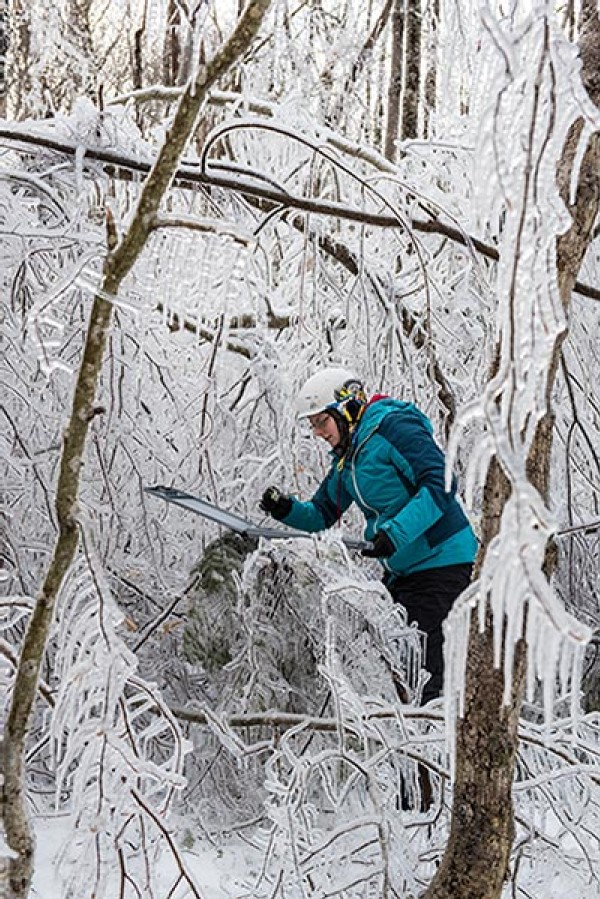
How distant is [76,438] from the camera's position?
1327mm

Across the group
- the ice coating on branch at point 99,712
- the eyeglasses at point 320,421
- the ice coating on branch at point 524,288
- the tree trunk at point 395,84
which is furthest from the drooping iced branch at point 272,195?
the tree trunk at point 395,84

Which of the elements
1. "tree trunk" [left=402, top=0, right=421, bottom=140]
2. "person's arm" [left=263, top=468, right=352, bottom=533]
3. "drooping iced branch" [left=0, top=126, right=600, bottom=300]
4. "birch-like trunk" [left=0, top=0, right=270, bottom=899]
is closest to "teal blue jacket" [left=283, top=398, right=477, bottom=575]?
"person's arm" [left=263, top=468, right=352, bottom=533]

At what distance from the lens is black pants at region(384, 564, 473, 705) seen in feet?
12.2

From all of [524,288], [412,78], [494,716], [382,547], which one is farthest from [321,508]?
[412,78]

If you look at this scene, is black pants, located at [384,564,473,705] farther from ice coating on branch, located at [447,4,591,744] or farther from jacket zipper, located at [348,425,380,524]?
ice coating on branch, located at [447,4,591,744]

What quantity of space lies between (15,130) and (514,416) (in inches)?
88.4

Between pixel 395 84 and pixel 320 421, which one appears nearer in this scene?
pixel 320 421

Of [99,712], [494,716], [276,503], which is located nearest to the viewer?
[99,712]

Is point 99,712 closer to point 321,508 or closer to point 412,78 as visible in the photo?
point 321,508

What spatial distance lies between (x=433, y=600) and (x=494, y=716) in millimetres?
1847

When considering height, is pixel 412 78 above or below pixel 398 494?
above

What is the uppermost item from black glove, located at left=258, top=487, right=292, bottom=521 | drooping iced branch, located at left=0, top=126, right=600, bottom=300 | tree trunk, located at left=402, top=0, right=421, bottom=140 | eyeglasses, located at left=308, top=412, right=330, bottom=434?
tree trunk, located at left=402, top=0, right=421, bottom=140

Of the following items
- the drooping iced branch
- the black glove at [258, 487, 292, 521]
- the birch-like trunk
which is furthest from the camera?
the black glove at [258, 487, 292, 521]

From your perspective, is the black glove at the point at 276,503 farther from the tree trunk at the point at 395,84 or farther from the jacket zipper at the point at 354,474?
the tree trunk at the point at 395,84
